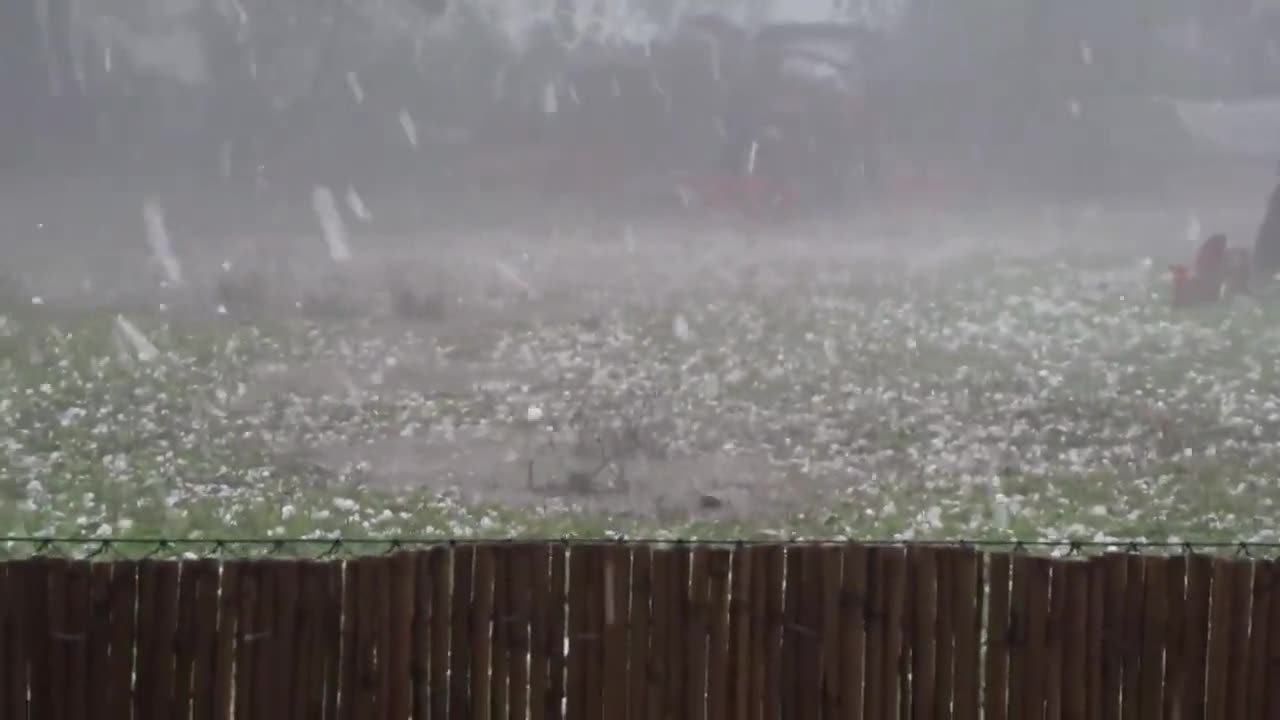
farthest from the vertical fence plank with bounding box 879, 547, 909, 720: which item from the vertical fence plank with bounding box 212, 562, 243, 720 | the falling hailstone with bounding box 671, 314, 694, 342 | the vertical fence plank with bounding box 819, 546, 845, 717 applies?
the vertical fence plank with bounding box 212, 562, 243, 720

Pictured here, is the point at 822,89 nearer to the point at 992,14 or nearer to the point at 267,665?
the point at 992,14

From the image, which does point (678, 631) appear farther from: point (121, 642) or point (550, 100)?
point (550, 100)

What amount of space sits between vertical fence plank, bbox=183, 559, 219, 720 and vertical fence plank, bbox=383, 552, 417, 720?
52 cm

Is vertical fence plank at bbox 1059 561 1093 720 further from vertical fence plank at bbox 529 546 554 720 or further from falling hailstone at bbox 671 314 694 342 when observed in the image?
falling hailstone at bbox 671 314 694 342

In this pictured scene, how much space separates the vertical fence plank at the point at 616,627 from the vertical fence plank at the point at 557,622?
0.42 feet

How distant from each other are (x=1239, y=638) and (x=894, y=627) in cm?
105

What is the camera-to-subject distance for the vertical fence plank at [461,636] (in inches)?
143

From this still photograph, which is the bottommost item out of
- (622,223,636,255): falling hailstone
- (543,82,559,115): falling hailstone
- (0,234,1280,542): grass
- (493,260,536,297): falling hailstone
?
(0,234,1280,542): grass

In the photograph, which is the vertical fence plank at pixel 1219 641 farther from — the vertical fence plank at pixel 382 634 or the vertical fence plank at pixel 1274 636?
the vertical fence plank at pixel 382 634

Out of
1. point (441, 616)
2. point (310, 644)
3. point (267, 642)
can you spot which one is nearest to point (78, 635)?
point (267, 642)

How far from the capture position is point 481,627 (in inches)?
143

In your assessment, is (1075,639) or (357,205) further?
(357,205)

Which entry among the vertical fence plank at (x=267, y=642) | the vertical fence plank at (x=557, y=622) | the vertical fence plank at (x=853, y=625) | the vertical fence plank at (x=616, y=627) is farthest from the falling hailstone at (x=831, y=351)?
the vertical fence plank at (x=267, y=642)

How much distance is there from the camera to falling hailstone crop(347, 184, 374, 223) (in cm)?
489
